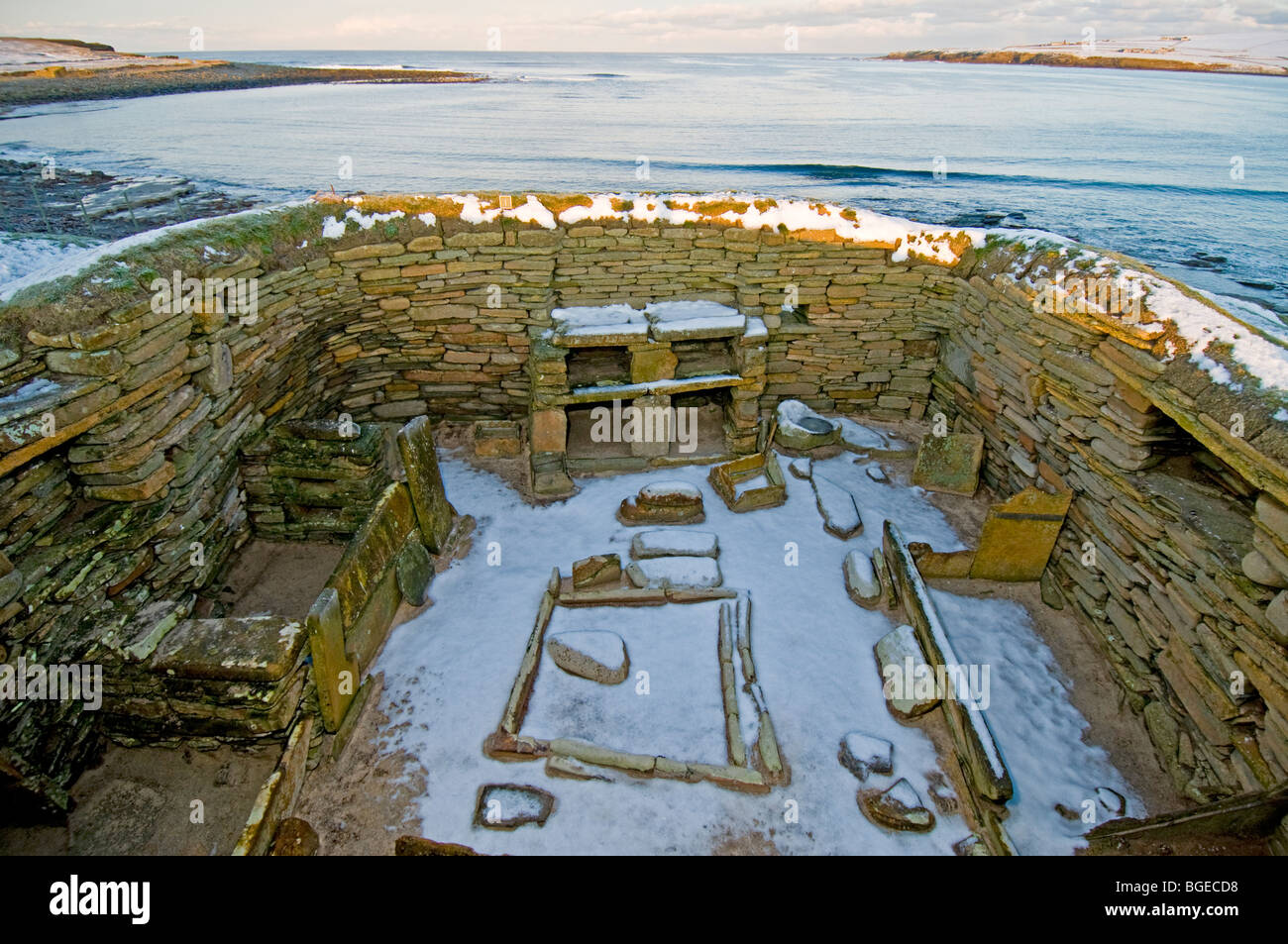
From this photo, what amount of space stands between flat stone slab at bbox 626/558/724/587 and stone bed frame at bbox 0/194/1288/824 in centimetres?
211

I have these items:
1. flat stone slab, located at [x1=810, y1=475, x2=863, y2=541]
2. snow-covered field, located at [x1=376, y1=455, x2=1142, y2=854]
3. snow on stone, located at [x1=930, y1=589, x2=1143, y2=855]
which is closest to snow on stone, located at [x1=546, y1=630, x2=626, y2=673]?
snow-covered field, located at [x1=376, y1=455, x2=1142, y2=854]

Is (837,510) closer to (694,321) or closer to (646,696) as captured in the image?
(694,321)

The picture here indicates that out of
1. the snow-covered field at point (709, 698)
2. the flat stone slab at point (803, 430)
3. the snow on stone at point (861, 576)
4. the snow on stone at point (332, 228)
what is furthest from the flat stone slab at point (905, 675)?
the snow on stone at point (332, 228)

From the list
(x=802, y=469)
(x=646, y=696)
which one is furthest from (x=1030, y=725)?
(x=802, y=469)

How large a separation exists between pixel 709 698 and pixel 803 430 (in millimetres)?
3926

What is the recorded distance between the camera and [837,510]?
6.55 meters

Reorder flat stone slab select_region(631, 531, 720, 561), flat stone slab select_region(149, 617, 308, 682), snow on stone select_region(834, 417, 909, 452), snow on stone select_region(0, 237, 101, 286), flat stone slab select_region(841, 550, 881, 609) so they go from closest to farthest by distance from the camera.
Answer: flat stone slab select_region(149, 617, 308, 682) → flat stone slab select_region(841, 550, 881, 609) → flat stone slab select_region(631, 531, 720, 561) → snow on stone select_region(0, 237, 101, 286) → snow on stone select_region(834, 417, 909, 452)

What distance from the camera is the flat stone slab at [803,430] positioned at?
7562mm

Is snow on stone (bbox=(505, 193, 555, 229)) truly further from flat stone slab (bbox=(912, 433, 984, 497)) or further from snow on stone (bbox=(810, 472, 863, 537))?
flat stone slab (bbox=(912, 433, 984, 497))

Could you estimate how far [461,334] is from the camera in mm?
7855

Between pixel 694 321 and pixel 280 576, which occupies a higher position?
pixel 694 321

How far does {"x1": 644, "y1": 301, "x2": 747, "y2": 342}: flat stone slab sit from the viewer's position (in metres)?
7.03
